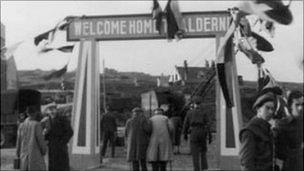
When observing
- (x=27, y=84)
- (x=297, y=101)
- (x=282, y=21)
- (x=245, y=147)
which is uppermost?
(x=27, y=84)

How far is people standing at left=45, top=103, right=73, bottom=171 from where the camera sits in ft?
35.4

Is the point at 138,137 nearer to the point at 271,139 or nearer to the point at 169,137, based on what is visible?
the point at 169,137

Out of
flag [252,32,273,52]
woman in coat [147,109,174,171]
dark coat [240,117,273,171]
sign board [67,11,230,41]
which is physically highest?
sign board [67,11,230,41]

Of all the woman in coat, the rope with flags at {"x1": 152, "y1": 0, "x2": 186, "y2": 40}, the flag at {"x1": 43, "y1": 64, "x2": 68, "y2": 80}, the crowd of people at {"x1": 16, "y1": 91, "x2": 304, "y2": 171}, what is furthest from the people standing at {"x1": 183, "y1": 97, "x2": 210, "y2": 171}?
the flag at {"x1": 43, "y1": 64, "x2": 68, "y2": 80}

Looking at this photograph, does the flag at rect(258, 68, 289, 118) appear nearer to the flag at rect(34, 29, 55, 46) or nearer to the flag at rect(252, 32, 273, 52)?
the flag at rect(252, 32, 273, 52)

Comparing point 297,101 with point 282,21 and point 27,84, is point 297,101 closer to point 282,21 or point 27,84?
point 282,21

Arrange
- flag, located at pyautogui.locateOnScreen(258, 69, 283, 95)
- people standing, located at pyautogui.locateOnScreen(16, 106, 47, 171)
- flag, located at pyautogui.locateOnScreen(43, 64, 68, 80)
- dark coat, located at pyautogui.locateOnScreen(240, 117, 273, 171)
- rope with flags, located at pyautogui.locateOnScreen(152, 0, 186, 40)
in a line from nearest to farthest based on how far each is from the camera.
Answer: rope with flags, located at pyautogui.locateOnScreen(152, 0, 186, 40), dark coat, located at pyautogui.locateOnScreen(240, 117, 273, 171), flag, located at pyautogui.locateOnScreen(258, 69, 283, 95), people standing, located at pyautogui.locateOnScreen(16, 106, 47, 171), flag, located at pyautogui.locateOnScreen(43, 64, 68, 80)

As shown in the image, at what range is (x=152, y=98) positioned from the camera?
2427cm

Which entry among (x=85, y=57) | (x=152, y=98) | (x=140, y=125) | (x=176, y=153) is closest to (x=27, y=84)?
(x=85, y=57)

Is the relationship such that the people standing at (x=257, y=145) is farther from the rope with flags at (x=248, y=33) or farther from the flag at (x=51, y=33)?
the flag at (x=51, y=33)

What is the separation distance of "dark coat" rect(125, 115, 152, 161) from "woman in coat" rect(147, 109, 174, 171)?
145mm

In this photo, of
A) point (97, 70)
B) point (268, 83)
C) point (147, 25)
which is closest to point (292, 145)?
point (268, 83)

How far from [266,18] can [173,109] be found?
17.6 meters

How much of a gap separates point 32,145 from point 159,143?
3936 mm
